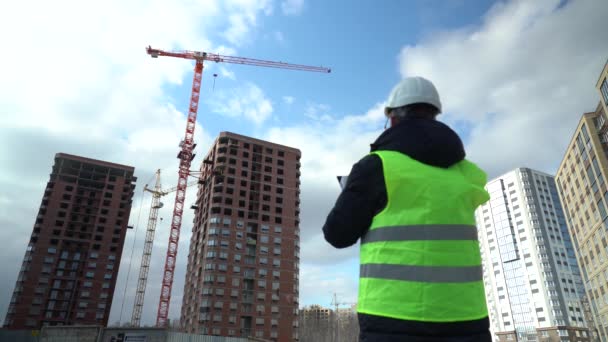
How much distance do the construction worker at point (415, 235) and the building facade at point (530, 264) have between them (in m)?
127

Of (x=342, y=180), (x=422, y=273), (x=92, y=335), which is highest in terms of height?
(x=342, y=180)

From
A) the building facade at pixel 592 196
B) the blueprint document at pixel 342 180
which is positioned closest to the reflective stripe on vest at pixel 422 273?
the blueprint document at pixel 342 180

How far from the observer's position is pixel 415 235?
206 cm

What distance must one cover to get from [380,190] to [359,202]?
5.6 inches

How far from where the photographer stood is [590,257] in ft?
204

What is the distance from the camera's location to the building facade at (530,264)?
109250 mm

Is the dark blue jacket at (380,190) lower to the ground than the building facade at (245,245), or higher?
lower

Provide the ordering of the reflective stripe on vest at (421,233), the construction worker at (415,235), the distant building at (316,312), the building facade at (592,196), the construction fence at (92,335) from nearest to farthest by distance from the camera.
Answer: the construction worker at (415,235), the reflective stripe on vest at (421,233), the construction fence at (92,335), the building facade at (592,196), the distant building at (316,312)

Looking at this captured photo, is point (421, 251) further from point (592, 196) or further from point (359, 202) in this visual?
point (592, 196)

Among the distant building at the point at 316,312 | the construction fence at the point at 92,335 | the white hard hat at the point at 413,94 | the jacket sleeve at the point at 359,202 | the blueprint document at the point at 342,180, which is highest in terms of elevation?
the distant building at the point at 316,312

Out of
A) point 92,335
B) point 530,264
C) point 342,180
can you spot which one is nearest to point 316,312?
point 530,264

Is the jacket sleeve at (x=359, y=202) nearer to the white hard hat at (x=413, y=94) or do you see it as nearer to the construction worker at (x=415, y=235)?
the construction worker at (x=415, y=235)

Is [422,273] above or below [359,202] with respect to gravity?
below

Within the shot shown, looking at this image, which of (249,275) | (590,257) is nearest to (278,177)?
(249,275)
